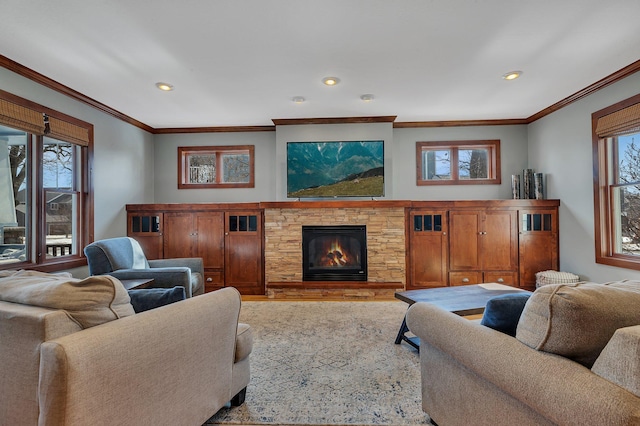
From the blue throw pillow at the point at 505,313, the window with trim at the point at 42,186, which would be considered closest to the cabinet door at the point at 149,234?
the window with trim at the point at 42,186

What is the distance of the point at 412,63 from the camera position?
9.38ft

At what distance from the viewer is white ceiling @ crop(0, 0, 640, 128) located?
6.81 feet

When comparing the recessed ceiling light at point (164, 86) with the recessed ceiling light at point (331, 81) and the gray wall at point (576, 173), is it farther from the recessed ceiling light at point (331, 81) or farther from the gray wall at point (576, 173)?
the gray wall at point (576, 173)

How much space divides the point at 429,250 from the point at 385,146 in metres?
1.57

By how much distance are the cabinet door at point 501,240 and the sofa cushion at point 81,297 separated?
167 inches

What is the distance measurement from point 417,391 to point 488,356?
0.96 m

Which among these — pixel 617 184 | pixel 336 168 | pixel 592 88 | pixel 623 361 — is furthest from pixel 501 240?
pixel 623 361

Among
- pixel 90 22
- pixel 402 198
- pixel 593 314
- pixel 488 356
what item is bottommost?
pixel 488 356

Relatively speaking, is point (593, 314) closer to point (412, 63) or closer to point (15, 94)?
point (412, 63)

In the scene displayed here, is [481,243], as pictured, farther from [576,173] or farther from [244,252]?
[244,252]

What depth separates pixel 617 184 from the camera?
10.9 feet

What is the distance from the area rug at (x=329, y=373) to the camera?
5.46 feet

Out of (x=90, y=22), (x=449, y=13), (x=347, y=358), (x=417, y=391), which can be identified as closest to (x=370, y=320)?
(x=347, y=358)

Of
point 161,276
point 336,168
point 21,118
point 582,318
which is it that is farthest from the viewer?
point 336,168
